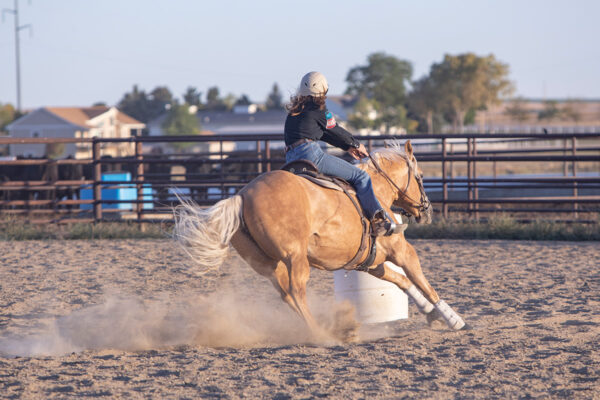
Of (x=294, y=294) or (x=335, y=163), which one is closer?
(x=294, y=294)

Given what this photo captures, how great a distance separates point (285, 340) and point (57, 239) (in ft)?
23.6

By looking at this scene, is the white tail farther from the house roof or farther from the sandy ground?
the house roof

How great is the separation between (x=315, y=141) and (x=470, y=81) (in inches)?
2031

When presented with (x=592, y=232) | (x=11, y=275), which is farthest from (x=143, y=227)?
(x=592, y=232)

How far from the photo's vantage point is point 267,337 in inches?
203

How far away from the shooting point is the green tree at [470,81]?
53688 millimetres

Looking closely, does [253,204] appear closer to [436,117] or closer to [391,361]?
[391,361]

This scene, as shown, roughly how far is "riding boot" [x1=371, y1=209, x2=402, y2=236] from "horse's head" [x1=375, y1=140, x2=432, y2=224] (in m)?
0.58

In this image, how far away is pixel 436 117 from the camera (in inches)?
2648

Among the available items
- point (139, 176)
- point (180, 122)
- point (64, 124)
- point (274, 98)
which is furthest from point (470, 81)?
point (274, 98)

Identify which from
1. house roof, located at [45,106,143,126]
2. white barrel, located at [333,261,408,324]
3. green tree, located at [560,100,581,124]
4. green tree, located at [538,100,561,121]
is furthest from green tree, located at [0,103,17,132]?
white barrel, located at [333,261,408,324]

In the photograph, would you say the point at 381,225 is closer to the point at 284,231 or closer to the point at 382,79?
the point at 284,231

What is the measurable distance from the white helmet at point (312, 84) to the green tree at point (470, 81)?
50676 millimetres

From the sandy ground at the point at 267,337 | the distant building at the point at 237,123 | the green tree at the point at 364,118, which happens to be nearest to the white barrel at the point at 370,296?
the sandy ground at the point at 267,337
